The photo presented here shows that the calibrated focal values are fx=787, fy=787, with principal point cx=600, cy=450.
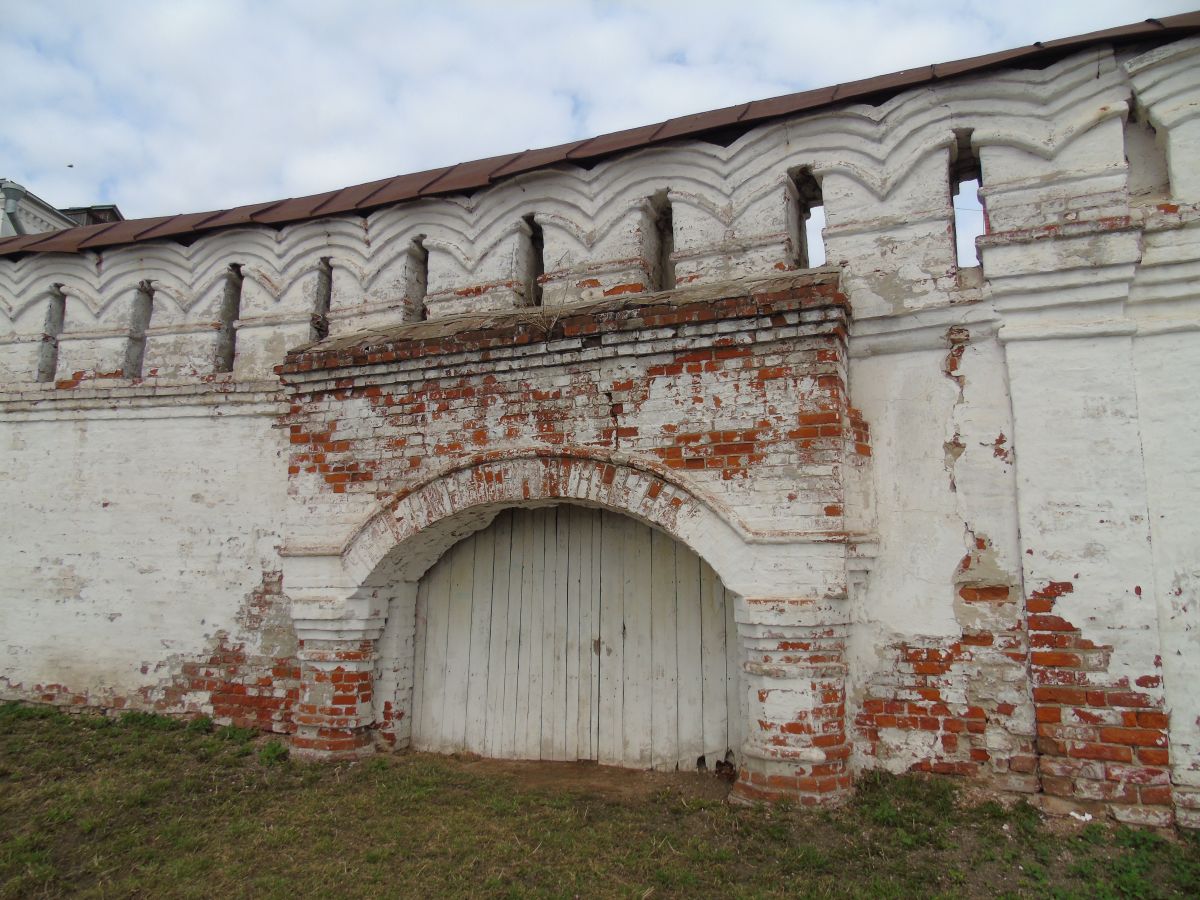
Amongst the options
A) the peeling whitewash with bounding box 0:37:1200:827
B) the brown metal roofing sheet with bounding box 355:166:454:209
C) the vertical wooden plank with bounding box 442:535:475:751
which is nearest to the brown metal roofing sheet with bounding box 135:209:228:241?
the peeling whitewash with bounding box 0:37:1200:827

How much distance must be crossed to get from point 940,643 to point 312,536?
140 inches

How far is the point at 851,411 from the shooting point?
13.4 ft

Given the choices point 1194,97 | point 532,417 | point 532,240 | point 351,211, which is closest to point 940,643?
point 532,417

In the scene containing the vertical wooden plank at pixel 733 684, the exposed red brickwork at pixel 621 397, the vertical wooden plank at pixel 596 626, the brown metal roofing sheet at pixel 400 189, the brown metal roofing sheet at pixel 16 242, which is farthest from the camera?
the brown metal roofing sheet at pixel 16 242

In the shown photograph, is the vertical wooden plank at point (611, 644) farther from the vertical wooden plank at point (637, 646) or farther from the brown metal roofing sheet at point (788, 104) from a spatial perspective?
the brown metal roofing sheet at point (788, 104)

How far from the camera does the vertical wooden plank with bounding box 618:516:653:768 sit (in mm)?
4496

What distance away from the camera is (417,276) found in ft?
17.8

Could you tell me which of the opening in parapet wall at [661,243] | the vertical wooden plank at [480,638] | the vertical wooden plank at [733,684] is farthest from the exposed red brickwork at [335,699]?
the opening in parapet wall at [661,243]

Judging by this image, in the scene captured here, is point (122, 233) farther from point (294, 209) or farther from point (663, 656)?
point (663, 656)

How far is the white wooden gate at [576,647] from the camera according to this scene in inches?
174

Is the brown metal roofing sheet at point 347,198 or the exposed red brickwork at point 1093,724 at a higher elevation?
the brown metal roofing sheet at point 347,198

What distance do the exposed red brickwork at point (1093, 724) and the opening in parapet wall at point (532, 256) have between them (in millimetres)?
3366

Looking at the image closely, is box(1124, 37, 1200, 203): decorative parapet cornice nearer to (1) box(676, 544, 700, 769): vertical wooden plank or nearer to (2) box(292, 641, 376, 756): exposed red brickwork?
(1) box(676, 544, 700, 769): vertical wooden plank

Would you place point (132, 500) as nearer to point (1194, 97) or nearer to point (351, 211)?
point (351, 211)
